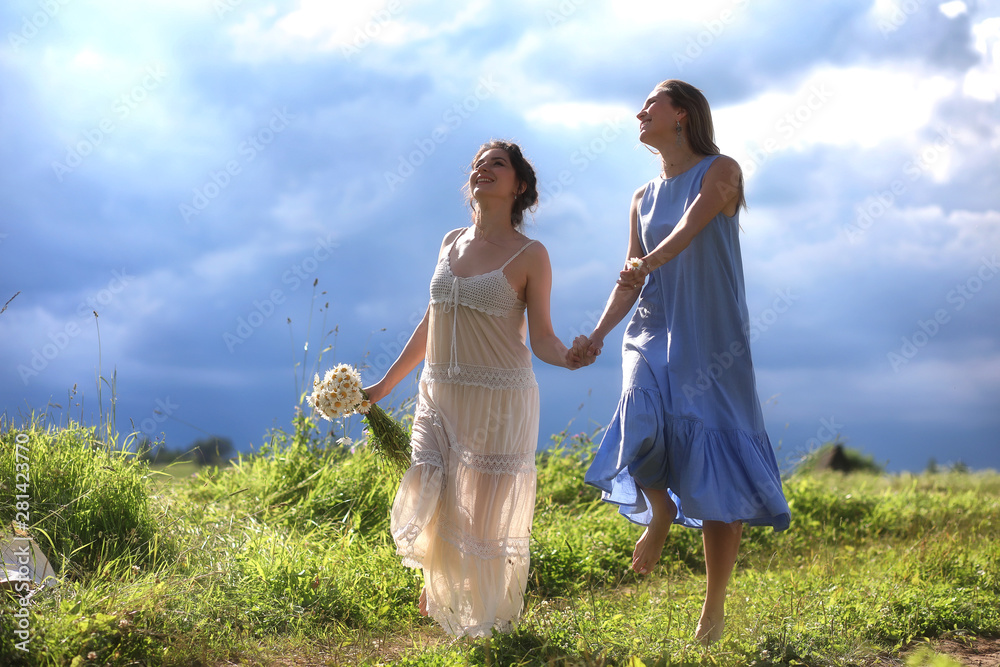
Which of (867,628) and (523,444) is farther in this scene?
(867,628)

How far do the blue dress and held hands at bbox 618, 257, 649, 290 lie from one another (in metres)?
0.16

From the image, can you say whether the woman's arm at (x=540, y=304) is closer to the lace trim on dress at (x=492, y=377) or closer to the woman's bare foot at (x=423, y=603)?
the lace trim on dress at (x=492, y=377)

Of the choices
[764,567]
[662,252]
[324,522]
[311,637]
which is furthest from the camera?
[764,567]

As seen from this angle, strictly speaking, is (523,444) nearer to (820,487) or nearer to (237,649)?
(237,649)

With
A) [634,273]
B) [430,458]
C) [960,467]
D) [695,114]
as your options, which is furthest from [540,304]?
[960,467]

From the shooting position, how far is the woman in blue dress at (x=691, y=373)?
343 cm

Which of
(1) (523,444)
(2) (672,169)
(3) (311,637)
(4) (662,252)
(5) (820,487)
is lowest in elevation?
(3) (311,637)

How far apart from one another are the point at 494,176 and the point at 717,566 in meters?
2.08

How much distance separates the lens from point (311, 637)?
3.96 meters

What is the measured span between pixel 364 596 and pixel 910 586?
337cm

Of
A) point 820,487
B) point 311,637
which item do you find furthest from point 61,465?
point 820,487

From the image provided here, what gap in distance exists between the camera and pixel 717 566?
354 cm

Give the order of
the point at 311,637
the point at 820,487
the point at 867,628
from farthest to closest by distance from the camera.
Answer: the point at 820,487, the point at 867,628, the point at 311,637

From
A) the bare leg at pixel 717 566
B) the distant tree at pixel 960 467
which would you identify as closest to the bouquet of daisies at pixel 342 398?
the bare leg at pixel 717 566
